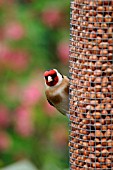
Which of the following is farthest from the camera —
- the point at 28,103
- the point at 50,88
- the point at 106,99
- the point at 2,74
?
the point at 2,74

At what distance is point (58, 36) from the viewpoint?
7.95 meters

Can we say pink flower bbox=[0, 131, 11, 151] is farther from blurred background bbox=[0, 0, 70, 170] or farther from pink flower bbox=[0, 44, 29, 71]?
pink flower bbox=[0, 44, 29, 71]

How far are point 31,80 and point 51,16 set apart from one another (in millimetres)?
701

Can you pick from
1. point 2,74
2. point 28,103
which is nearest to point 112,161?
point 28,103

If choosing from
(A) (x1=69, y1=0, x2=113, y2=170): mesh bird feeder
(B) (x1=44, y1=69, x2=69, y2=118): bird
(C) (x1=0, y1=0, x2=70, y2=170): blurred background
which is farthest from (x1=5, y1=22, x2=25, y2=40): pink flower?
(A) (x1=69, y1=0, x2=113, y2=170): mesh bird feeder

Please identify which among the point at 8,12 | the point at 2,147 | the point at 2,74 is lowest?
the point at 2,147

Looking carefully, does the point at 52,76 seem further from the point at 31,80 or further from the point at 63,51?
the point at 63,51

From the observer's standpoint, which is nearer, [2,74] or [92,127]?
[92,127]

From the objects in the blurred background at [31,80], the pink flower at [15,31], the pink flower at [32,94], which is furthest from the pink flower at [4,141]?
the pink flower at [15,31]

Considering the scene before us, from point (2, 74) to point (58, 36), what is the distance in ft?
2.22

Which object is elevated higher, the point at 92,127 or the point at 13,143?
the point at 92,127

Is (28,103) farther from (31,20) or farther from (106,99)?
(106,99)

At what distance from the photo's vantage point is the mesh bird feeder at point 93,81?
4.16 metres

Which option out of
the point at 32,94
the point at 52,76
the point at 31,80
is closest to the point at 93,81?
the point at 52,76
